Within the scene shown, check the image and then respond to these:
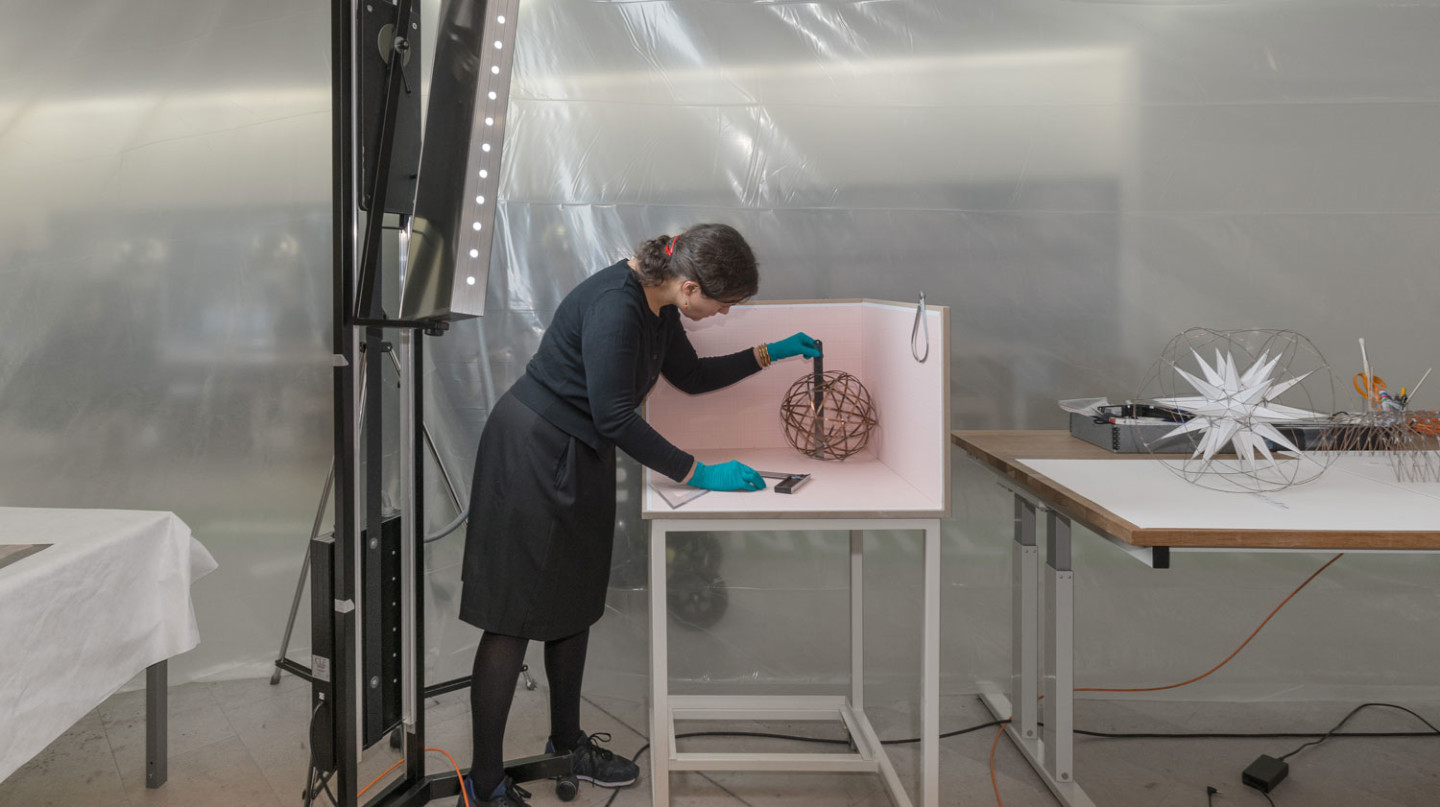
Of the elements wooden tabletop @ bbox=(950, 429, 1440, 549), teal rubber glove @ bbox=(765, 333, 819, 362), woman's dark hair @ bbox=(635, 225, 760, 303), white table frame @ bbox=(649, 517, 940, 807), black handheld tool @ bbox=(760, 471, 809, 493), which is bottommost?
white table frame @ bbox=(649, 517, 940, 807)

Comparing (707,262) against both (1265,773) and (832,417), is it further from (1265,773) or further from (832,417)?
(1265,773)

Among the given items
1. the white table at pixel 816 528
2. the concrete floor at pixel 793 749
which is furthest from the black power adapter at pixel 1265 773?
the white table at pixel 816 528

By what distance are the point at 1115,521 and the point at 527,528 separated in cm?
105

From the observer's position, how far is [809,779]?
2.18 m

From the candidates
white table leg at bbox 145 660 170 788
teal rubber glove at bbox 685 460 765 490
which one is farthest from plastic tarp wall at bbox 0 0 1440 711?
teal rubber glove at bbox 685 460 765 490

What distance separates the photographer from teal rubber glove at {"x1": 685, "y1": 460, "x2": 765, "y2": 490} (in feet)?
5.93

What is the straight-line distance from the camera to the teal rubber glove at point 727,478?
1.81m

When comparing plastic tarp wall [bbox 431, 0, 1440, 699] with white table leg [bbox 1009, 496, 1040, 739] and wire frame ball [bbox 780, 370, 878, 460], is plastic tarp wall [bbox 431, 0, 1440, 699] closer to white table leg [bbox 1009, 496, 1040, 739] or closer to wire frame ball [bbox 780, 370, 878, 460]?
white table leg [bbox 1009, 496, 1040, 739]

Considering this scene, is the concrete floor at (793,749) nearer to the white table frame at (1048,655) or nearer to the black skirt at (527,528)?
the white table frame at (1048,655)

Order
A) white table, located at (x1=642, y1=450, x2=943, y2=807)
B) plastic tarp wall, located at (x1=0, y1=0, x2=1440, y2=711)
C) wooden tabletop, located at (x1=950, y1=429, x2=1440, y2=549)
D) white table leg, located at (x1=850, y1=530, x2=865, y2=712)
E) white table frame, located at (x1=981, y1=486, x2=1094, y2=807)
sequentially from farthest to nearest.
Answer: plastic tarp wall, located at (x1=0, y1=0, x2=1440, y2=711), white table leg, located at (x1=850, y1=530, x2=865, y2=712), white table frame, located at (x1=981, y1=486, x2=1094, y2=807), white table, located at (x1=642, y1=450, x2=943, y2=807), wooden tabletop, located at (x1=950, y1=429, x2=1440, y2=549)

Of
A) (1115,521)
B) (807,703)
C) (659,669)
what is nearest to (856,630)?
(807,703)

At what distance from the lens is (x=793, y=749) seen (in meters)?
2.33

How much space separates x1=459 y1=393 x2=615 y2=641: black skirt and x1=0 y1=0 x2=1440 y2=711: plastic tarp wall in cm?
71

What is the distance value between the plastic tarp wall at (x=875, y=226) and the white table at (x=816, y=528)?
625mm
